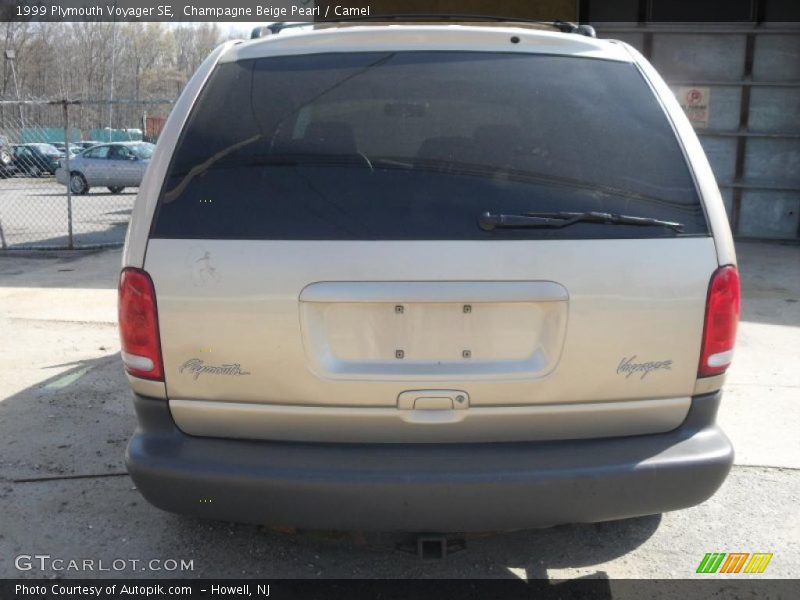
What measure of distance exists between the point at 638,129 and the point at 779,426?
2.80 m

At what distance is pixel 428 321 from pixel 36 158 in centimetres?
2631

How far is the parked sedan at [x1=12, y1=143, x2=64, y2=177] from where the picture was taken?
2406 centimetres

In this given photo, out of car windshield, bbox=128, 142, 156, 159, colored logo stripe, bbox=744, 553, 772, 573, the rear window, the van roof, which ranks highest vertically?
the van roof

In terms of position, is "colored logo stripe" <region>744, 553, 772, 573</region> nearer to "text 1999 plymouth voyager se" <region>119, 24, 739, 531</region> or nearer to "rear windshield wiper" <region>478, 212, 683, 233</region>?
"text 1999 plymouth voyager se" <region>119, 24, 739, 531</region>

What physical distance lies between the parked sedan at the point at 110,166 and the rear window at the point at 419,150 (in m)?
22.8

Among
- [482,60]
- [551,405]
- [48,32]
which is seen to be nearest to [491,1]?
[482,60]

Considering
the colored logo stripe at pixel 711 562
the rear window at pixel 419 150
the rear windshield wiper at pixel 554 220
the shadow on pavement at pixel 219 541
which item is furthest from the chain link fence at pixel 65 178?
the colored logo stripe at pixel 711 562

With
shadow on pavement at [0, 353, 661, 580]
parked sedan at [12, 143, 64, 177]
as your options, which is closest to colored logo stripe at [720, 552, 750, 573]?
shadow on pavement at [0, 353, 661, 580]

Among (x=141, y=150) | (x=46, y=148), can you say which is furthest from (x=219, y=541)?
(x=46, y=148)

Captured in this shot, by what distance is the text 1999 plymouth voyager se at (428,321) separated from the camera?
2.33 meters

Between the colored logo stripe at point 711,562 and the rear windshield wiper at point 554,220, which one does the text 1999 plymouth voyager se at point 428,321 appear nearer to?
the rear windshield wiper at point 554,220

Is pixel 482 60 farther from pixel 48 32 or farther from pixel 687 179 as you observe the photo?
pixel 48 32

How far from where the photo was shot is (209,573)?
9.90ft

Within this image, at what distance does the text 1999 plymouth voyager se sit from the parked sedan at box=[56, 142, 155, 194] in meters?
22.9
